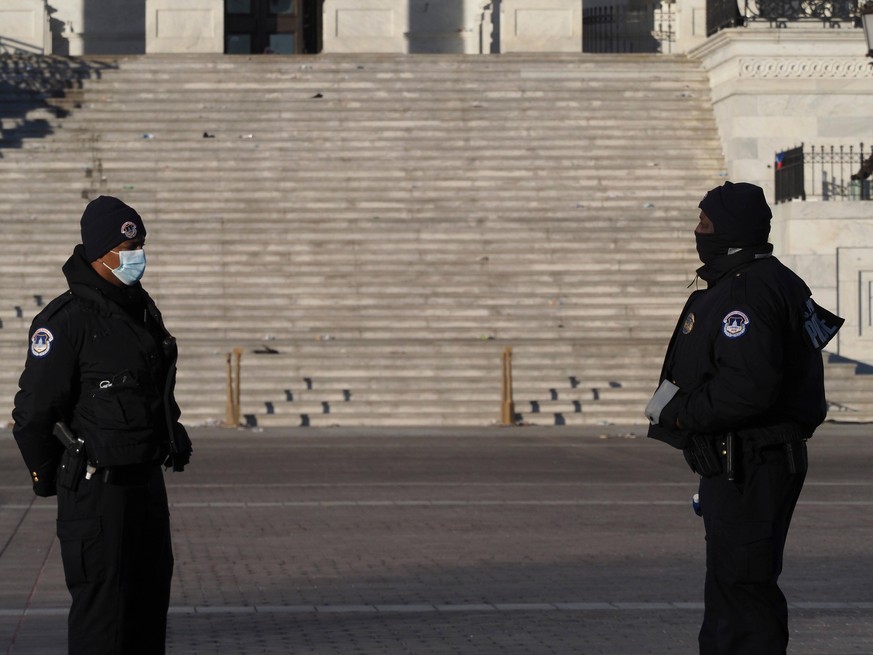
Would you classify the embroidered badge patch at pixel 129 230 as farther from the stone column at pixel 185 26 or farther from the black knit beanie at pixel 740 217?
the stone column at pixel 185 26

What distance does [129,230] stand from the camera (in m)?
6.17

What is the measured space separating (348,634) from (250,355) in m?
14.1

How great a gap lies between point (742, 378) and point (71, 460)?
2.40 metres

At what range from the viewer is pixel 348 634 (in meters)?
8.23

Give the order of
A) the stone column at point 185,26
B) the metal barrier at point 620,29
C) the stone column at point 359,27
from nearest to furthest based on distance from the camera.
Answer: the stone column at point 185,26, the stone column at point 359,27, the metal barrier at point 620,29

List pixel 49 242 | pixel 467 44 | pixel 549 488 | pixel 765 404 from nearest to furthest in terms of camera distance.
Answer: pixel 765 404
pixel 549 488
pixel 49 242
pixel 467 44

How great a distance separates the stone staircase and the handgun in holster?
15.5 meters

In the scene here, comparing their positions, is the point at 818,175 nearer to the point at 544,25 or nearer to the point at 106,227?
the point at 544,25

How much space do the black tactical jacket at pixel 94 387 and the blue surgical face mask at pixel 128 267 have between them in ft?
0.18

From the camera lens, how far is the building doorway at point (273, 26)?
41.3 meters

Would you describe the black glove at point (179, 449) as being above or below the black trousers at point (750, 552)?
above

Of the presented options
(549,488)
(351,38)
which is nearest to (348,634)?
(549,488)

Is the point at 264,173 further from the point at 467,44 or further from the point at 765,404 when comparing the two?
the point at 765,404

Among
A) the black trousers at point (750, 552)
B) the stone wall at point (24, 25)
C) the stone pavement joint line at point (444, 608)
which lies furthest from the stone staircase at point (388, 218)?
the black trousers at point (750, 552)
